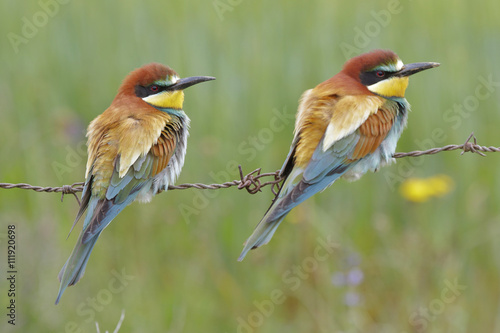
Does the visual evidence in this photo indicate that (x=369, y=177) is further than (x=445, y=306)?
Yes

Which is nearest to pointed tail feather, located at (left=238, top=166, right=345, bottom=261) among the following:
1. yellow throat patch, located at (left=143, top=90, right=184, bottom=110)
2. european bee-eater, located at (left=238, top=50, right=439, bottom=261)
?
european bee-eater, located at (left=238, top=50, right=439, bottom=261)

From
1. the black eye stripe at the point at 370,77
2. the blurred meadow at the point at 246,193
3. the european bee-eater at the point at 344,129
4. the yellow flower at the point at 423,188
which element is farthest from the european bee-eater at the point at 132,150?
the yellow flower at the point at 423,188

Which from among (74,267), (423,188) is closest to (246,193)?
(423,188)

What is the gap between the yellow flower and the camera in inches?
146

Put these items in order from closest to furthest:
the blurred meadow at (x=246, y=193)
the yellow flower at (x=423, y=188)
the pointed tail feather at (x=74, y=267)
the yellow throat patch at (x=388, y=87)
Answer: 1. the pointed tail feather at (x=74, y=267)
2. the yellow throat patch at (x=388, y=87)
3. the blurred meadow at (x=246, y=193)
4. the yellow flower at (x=423, y=188)

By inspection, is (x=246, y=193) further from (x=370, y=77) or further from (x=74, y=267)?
(x=74, y=267)

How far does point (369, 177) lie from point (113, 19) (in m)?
1.86

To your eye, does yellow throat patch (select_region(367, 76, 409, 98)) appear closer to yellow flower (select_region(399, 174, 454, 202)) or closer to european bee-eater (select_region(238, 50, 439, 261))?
european bee-eater (select_region(238, 50, 439, 261))

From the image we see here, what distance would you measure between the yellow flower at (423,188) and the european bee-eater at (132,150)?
1.33 m

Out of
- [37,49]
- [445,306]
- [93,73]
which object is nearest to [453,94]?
[445,306]

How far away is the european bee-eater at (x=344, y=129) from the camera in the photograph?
256 centimetres

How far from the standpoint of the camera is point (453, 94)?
4.19 m

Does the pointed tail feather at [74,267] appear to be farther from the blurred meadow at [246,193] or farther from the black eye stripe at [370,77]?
the black eye stripe at [370,77]

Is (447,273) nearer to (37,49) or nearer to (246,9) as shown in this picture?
(246,9)
